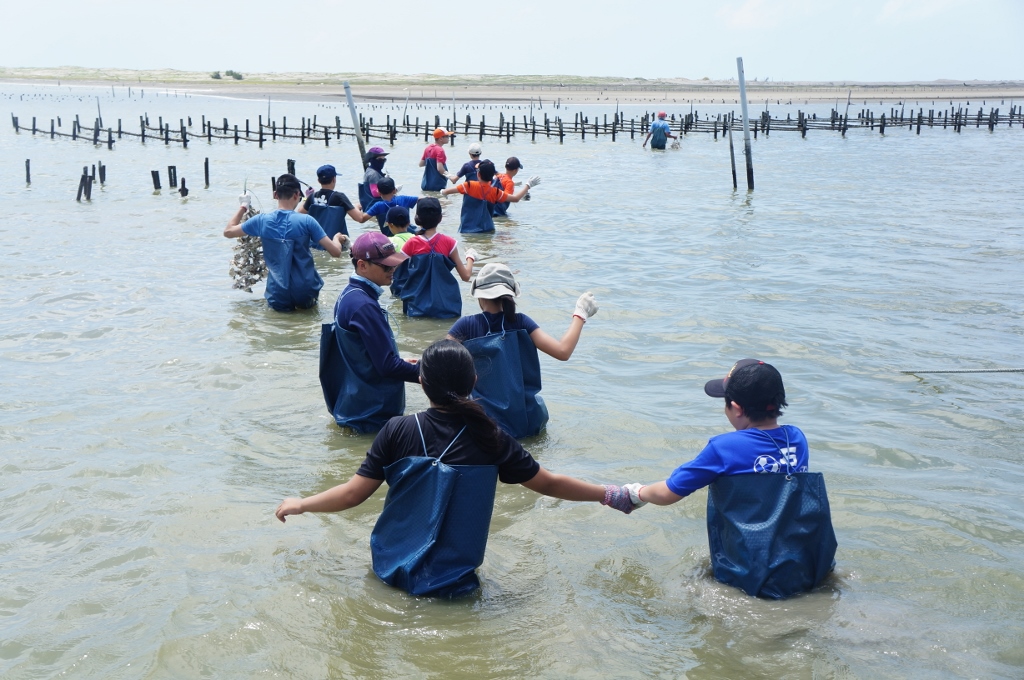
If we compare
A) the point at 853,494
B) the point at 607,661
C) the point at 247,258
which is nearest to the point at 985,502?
the point at 853,494

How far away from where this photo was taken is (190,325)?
408 inches

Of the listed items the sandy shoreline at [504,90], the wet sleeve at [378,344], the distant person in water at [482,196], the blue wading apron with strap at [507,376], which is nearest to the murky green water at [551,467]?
the distant person in water at [482,196]

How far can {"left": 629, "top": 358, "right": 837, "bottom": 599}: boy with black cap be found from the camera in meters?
4.03

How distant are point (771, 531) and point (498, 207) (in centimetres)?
1418

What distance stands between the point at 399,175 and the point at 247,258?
18292 millimetres

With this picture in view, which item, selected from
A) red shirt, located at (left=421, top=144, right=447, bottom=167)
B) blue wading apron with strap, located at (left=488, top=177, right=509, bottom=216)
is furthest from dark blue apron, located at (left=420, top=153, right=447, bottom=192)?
blue wading apron with strap, located at (left=488, top=177, right=509, bottom=216)

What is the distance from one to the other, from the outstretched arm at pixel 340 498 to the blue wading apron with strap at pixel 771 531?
5.04ft

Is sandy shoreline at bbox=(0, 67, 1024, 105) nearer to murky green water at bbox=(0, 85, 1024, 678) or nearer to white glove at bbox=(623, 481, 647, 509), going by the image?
murky green water at bbox=(0, 85, 1024, 678)

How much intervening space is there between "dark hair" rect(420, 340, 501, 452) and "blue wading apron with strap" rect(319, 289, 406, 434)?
2.26 m

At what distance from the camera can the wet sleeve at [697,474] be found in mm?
4066

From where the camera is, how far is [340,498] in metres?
4.03

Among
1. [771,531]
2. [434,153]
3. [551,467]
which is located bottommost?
[551,467]

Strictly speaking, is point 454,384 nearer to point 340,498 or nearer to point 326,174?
point 340,498

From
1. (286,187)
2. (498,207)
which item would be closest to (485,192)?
(498,207)
